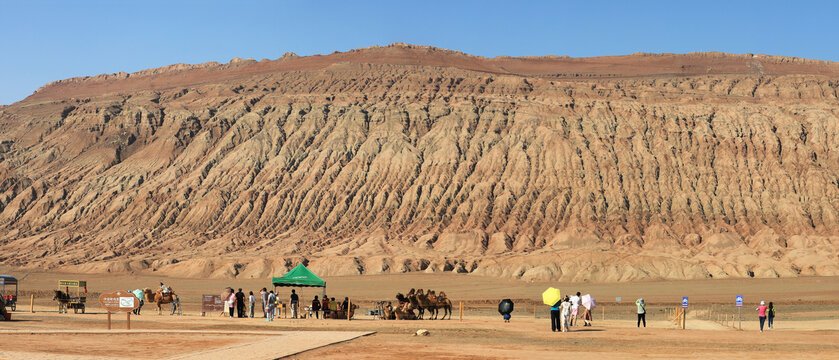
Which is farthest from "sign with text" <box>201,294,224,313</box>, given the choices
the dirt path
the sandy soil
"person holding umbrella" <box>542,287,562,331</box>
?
"person holding umbrella" <box>542,287,562,331</box>

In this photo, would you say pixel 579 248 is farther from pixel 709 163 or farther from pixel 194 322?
pixel 194 322

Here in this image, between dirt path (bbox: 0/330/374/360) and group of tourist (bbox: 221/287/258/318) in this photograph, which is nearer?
dirt path (bbox: 0/330/374/360)

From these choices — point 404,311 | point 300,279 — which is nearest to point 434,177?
point 300,279

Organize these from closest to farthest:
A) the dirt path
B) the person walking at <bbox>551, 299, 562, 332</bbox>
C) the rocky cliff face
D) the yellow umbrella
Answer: the dirt path < the yellow umbrella < the person walking at <bbox>551, 299, 562, 332</bbox> < the rocky cliff face

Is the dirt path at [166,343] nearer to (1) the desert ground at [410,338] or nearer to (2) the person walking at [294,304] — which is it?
(1) the desert ground at [410,338]

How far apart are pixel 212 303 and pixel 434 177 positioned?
2617 inches

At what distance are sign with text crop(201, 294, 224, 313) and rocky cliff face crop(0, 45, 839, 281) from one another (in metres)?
42.4

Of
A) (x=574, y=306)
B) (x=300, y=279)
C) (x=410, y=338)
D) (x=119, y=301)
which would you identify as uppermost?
(x=300, y=279)

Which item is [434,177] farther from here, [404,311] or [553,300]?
[553,300]

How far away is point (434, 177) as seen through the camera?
106312 mm

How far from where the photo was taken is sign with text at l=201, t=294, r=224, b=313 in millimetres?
40900

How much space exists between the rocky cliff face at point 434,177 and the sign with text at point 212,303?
139 ft

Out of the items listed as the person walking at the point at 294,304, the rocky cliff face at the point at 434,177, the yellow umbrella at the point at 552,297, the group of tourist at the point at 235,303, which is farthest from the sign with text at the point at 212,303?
the rocky cliff face at the point at 434,177

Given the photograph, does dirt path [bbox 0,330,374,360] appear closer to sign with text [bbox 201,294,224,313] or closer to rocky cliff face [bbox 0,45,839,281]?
sign with text [bbox 201,294,224,313]
